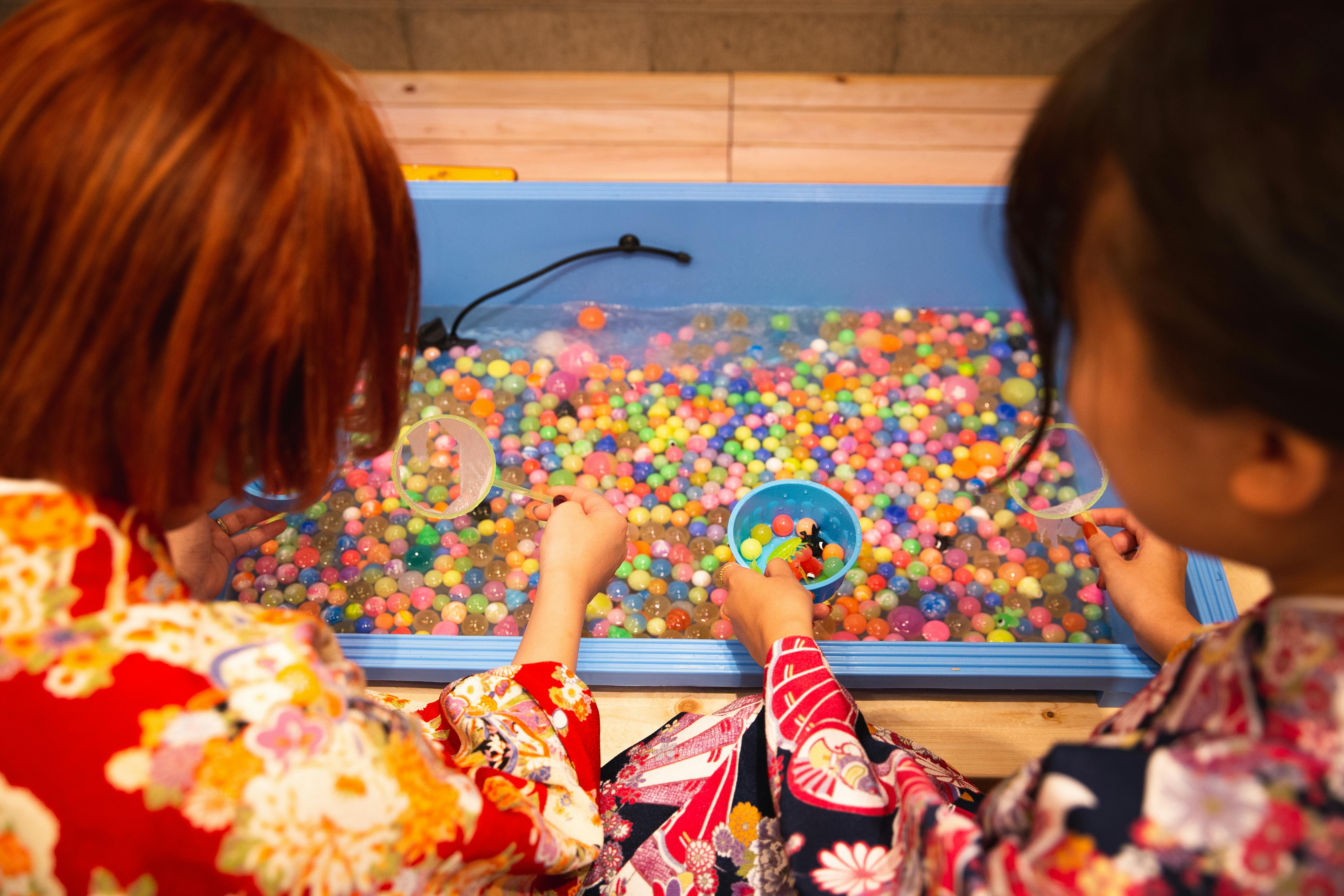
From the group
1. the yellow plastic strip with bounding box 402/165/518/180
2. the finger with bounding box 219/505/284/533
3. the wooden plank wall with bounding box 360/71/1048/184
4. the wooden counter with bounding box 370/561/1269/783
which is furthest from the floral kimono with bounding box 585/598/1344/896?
the wooden plank wall with bounding box 360/71/1048/184

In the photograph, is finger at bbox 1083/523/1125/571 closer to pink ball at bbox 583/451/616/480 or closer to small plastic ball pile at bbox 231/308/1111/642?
small plastic ball pile at bbox 231/308/1111/642

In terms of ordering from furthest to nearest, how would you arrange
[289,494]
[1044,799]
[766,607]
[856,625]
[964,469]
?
[964,469]
[856,625]
[766,607]
[289,494]
[1044,799]

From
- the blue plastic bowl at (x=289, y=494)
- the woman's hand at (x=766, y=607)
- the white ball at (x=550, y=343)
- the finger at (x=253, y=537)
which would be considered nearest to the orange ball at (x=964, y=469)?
the woman's hand at (x=766, y=607)

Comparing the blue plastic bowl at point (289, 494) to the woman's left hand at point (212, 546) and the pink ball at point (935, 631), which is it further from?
the pink ball at point (935, 631)

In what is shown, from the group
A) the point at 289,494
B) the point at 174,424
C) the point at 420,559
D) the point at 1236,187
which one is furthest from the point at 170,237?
the point at 420,559

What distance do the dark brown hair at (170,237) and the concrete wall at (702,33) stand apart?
1403 mm

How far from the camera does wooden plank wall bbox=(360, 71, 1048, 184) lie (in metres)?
1.51

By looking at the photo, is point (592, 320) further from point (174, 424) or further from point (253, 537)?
point (174, 424)

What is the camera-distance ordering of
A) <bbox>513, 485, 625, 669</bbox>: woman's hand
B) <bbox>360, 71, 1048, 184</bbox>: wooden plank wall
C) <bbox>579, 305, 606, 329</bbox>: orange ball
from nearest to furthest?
1. <bbox>513, 485, 625, 669</bbox>: woman's hand
2. <bbox>579, 305, 606, 329</bbox>: orange ball
3. <bbox>360, 71, 1048, 184</bbox>: wooden plank wall

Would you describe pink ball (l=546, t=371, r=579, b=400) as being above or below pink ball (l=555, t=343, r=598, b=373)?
below

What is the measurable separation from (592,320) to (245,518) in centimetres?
60

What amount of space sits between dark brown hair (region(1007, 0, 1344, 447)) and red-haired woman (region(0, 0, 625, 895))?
0.34 meters

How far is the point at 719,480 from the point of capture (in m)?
1.13

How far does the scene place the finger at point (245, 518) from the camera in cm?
90
